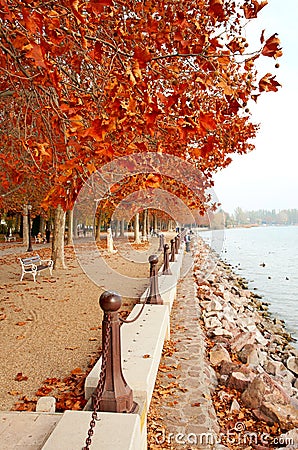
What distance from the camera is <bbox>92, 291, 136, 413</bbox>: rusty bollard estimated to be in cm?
370

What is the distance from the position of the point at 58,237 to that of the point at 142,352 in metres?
11.3

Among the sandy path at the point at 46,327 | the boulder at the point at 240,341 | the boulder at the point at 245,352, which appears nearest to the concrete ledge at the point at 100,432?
the sandy path at the point at 46,327

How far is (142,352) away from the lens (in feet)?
17.5

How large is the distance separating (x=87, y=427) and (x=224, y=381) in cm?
363

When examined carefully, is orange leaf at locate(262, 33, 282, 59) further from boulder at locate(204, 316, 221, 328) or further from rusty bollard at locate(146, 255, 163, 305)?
boulder at locate(204, 316, 221, 328)

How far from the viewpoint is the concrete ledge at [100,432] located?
311cm

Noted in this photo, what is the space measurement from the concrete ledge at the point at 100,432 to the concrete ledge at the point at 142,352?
2.56ft

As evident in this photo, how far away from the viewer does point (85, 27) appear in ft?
13.7

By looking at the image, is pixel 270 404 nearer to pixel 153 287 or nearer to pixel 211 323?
pixel 153 287

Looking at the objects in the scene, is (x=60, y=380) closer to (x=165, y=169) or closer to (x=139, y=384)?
(x=139, y=384)

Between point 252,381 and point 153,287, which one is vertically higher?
point 153,287

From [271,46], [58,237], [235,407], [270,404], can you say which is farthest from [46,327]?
[58,237]

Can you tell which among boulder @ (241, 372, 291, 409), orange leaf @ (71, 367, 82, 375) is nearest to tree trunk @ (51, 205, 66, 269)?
orange leaf @ (71, 367, 82, 375)

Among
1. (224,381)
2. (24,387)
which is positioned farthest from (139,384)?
(224,381)
